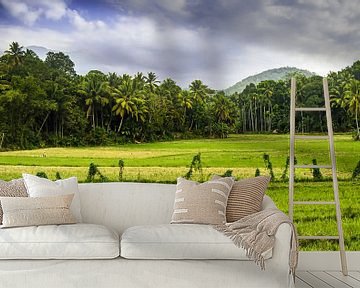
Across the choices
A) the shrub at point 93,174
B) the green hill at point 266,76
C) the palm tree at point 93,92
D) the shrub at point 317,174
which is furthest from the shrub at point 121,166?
the shrub at point 317,174

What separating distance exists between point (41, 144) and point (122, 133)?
85cm

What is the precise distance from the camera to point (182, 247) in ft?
13.3

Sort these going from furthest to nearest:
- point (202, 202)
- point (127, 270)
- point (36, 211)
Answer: point (202, 202)
point (36, 211)
point (127, 270)

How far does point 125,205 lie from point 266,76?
9.12 feet

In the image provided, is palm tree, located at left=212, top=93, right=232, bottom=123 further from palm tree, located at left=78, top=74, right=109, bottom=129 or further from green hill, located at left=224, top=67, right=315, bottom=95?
palm tree, located at left=78, top=74, right=109, bottom=129

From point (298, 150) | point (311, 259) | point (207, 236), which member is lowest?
point (311, 259)

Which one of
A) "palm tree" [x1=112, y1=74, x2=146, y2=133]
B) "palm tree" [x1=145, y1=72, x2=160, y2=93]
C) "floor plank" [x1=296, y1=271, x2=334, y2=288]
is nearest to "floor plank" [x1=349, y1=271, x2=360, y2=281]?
"floor plank" [x1=296, y1=271, x2=334, y2=288]

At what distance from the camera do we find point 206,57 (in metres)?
7.02

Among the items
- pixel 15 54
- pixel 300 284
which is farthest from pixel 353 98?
pixel 15 54

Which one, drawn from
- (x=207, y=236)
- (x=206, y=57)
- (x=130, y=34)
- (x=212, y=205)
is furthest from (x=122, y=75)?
(x=207, y=236)

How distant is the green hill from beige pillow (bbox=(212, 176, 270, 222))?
2.39 meters

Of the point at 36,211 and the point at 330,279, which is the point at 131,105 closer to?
the point at 36,211

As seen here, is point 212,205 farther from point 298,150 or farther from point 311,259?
point 298,150

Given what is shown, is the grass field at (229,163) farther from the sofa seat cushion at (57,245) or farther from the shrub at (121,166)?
the sofa seat cushion at (57,245)
